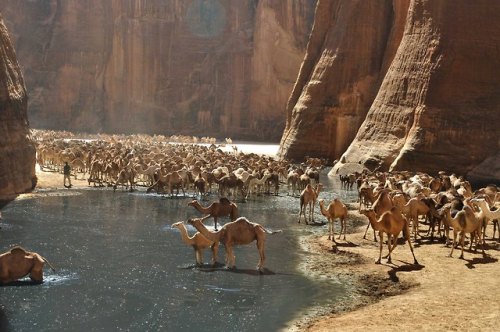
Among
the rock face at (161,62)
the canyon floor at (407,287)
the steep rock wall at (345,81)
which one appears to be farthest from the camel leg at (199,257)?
the rock face at (161,62)

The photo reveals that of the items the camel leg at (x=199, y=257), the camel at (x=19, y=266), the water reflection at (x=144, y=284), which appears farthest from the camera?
the camel leg at (x=199, y=257)

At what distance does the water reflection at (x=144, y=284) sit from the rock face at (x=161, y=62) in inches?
2483

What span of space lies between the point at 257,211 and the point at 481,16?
20.7 metres

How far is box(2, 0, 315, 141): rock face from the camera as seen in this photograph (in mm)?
84312

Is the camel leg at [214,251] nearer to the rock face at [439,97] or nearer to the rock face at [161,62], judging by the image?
the rock face at [439,97]

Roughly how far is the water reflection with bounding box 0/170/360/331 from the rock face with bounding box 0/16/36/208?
621 centimetres

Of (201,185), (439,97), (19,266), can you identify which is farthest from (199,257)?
(439,97)

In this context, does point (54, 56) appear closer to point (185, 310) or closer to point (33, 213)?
point (33, 213)

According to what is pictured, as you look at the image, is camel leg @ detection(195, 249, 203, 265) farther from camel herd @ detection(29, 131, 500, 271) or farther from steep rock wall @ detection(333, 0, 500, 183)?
steep rock wall @ detection(333, 0, 500, 183)

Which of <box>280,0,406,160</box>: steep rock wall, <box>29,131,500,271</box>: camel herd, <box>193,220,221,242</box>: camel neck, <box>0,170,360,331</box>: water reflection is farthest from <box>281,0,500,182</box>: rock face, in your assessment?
<box>193,220,221,242</box>: camel neck

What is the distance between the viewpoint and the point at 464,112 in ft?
120

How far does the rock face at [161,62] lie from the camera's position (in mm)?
84312

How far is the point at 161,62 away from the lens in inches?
3681

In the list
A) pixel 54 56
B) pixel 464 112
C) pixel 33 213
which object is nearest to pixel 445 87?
pixel 464 112
